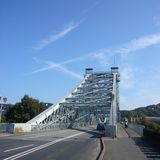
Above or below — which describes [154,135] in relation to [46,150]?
above

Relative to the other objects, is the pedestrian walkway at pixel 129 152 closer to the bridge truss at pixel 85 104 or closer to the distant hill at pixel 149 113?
the bridge truss at pixel 85 104

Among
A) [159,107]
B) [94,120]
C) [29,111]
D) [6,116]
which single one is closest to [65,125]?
[29,111]

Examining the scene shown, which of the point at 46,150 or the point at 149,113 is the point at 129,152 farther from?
the point at 149,113

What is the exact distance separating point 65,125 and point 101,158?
5660 cm

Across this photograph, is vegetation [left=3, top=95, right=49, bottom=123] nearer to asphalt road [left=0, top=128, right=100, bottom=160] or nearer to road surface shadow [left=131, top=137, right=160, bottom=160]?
asphalt road [left=0, top=128, right=100, bottom=160]

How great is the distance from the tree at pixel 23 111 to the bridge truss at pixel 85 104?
6757mm

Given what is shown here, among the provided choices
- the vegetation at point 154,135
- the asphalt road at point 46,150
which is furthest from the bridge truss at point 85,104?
the asphalt road at point 46,150

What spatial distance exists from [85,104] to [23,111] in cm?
1332

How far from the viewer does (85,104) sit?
78.8 metres

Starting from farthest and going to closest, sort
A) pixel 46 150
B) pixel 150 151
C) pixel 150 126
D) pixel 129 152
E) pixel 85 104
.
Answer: pixel 85 104 → pixel 150 126 → pixel 150 151 → pixel 46 150 → pixel 129 152

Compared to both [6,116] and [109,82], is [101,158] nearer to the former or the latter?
[6,116]

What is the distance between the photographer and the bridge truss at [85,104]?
68.0 metres

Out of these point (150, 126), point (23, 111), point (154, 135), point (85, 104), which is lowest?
point (154, 135)

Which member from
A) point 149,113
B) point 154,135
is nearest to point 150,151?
point 154,135
